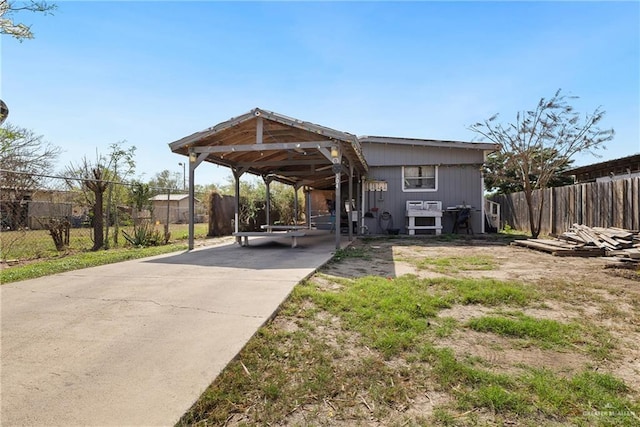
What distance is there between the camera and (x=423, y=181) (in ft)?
43.2

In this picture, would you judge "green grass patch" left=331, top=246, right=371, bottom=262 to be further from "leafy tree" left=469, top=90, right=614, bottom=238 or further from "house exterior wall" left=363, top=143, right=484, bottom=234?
"leafy tree" left=469, top=90, right=614, bottom=238

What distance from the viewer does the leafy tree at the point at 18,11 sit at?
493 centimetres

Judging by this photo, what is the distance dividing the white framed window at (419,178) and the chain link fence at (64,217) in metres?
8.85

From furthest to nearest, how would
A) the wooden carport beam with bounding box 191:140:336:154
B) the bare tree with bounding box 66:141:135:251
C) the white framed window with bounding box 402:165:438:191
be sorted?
the white framed window with bounding box 402:165:438:191 → the bare tree with bounding box 66:141:135:251 → the wooden carport beam with bounding box 191:140:336:154

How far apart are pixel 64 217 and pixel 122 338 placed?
719 cm

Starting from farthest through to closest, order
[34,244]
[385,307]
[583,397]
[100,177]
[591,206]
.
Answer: [591,206], [100,177], [34,244], [385,307], [583,397]

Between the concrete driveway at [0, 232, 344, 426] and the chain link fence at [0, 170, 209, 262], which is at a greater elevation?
the chain link fence at [0, 170, 209, 262]

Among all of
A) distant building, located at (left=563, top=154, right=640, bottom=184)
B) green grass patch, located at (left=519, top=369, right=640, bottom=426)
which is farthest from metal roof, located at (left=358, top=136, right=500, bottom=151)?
green grass patch, located at (left=519, top=369, right=640, bottom=426)

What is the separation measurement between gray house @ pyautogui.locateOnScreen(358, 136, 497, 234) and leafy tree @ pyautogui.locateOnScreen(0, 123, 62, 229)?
1006 cm

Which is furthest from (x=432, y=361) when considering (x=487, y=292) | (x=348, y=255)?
(x=348, y=255)

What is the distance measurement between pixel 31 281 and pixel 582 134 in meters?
17.6

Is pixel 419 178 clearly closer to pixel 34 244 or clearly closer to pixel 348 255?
pixel 348 255

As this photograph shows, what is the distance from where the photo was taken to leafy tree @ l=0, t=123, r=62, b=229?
6.09 meters

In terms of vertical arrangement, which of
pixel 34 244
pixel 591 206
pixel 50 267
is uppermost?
pixel 591 206
